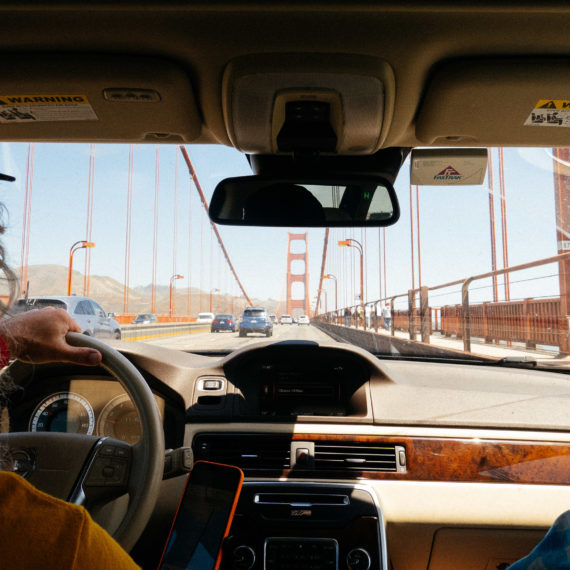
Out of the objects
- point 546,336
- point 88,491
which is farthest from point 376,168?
point 546,336

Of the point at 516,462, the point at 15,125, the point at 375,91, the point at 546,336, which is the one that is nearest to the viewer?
the point at 375,91

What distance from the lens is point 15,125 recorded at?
1791 mm

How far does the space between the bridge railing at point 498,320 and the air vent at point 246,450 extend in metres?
2.02

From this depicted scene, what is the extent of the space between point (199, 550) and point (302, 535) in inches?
18.5

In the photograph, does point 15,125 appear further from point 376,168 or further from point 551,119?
point 551,119

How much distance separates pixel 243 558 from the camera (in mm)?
2066

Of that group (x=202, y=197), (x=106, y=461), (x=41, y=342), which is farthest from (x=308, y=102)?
→ (x=202, y=197)

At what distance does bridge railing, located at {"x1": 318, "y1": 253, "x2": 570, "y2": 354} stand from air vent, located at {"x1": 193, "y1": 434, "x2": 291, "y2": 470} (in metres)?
2.02

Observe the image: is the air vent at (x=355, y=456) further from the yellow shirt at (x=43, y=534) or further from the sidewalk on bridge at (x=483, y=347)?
the yellow shirt at (x=43, y=534)

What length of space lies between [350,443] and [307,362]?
1.53 ft

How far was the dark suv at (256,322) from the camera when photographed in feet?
67.6

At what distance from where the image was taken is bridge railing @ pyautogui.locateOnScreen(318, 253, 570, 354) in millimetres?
4184

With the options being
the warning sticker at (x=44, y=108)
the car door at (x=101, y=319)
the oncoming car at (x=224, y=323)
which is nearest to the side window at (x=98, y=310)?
the car door at (x=101, y=319)

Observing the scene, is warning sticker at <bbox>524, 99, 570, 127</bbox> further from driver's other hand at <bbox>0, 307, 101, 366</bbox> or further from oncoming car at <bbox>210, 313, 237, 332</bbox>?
oncoming car at <bbox>210, 313, 237, 332</bbox>
